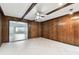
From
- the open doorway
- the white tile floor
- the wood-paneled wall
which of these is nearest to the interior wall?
the open doorway

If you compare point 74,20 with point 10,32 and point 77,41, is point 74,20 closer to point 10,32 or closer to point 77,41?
point 77,41

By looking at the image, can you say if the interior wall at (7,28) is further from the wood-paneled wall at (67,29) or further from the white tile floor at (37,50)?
the wood-paneled wall at (67,29)

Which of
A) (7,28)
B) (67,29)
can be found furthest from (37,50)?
(7,28)

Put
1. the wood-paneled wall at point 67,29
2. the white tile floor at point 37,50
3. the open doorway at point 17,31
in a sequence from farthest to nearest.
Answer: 1. the open doorway at point 17,31
2. the wood-paneled wall at point 67,29
3. the white tile floor at point 37,50

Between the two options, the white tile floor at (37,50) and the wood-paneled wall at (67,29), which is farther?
the wood-paneled wall at (67,29)

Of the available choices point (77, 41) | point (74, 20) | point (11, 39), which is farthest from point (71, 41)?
point (11, 39)

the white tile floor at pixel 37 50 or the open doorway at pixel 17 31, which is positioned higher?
the open doorway at pixel 17 31

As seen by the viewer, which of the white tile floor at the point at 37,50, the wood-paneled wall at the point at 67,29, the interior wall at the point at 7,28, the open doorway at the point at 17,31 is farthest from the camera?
the open doorway at the point at 17,31

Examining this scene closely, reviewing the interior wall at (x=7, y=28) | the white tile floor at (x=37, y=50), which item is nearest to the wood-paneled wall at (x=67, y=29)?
the white tile floor at (x=37, y=50)

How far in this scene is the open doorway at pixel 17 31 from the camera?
757 cm

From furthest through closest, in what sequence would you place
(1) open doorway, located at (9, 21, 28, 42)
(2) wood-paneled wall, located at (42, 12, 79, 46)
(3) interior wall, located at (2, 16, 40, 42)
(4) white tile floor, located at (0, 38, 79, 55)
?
(1) open doorway, located at (9, 21, 28, 42) < (3) interior wall, located at (2, 16, 40, 42) < (2) wood-paneled wall, located at (42, 12, 79, 46) < (4) white tile floor, located at (0, 38, 79, 55)

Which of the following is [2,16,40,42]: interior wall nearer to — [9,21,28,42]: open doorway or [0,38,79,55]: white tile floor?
[9,21,28,42]: open doorway

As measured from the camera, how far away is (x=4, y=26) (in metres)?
6.93

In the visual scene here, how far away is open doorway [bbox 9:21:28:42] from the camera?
7.57 metres
